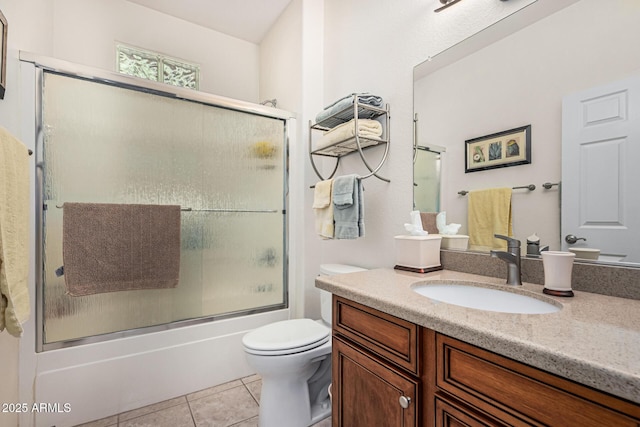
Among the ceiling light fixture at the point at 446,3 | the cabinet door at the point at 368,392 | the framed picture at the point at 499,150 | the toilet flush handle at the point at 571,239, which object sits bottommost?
the cabinet door at the point at 368,392

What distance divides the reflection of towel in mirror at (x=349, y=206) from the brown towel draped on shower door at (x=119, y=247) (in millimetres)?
981

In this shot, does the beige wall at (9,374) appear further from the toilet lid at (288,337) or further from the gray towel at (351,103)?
the gray towel at (351,103)

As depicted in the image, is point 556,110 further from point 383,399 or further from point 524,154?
point 383,399

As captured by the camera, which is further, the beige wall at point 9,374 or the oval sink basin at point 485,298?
the beige wall at point 9,374

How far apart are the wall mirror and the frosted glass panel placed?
4.01 feet

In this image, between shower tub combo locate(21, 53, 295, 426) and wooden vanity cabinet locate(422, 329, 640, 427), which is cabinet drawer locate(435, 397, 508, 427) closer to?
wooden vanity cabinet locate(422, 329, 640, 427)

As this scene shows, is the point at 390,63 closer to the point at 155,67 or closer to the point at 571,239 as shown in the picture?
the point at 571,239

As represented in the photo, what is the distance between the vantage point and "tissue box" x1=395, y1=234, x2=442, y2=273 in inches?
47.5

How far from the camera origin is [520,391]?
21.3 inches

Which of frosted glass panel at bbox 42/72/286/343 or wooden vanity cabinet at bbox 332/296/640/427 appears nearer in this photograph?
wooden vanity cabinet at bbox 332/296/640/427

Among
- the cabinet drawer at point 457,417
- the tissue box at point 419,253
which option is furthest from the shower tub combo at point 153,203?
the cabinet drawer at point 457,417

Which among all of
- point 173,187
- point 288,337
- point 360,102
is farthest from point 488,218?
point 173,187

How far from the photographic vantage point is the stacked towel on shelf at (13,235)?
0.90 m

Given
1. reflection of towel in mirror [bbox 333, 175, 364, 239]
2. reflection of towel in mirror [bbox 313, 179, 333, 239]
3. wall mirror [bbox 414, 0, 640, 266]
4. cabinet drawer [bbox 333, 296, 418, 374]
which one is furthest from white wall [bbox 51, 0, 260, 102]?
cabinet drawer [bbox 333, 296, 418, 374]
